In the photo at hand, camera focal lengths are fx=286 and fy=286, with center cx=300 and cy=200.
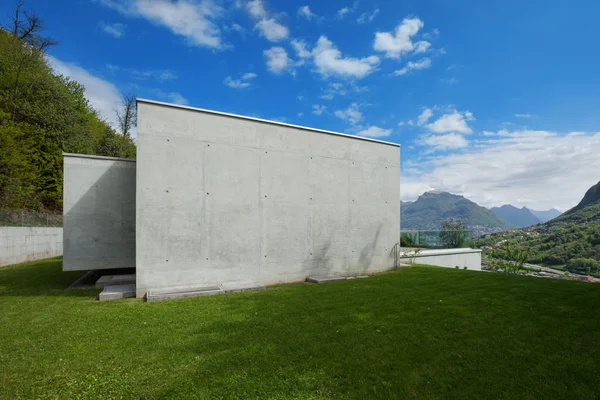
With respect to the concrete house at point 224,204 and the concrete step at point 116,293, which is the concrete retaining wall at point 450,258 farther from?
the concrete step at point 116,293

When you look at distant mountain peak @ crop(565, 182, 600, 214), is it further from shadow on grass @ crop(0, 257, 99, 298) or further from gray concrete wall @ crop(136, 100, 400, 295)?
shadow on grass @ crop(0, 257, 99, 298)

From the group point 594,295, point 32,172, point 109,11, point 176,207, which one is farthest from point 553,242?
point 32,172

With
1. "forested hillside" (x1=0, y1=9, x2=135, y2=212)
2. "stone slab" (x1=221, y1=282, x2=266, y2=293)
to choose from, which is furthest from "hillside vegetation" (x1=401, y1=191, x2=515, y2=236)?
"stone slab" (x1=221, y1=282, x2=266, y2=293)

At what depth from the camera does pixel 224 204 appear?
896 cm

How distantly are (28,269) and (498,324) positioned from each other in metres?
17.4

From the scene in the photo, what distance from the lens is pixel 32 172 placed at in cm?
1898

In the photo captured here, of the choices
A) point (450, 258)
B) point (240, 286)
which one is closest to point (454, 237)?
point (450, 258)

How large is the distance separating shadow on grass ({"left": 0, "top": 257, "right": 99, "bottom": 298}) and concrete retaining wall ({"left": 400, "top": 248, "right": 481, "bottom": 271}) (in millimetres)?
15379

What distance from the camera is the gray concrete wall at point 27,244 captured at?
A: 45.4 ft

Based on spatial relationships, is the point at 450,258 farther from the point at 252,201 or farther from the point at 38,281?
the point at 38,281

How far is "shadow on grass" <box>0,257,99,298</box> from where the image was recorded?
27.8 feet

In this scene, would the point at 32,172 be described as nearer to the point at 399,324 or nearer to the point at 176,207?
the point at 176,207

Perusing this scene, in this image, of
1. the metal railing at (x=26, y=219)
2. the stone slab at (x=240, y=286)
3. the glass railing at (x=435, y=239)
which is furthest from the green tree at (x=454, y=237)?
the metal railing at (x=26, y=219)

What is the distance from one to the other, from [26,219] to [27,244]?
4.43 feet
